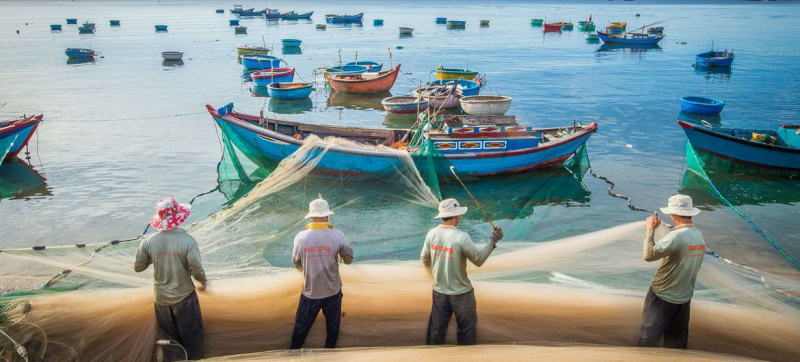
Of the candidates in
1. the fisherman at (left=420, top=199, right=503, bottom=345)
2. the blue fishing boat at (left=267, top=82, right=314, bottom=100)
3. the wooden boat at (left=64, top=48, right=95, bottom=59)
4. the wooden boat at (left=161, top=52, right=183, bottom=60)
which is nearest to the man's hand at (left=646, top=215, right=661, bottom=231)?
the fisherman at (left=420, top=199, right=503, bottom=345)

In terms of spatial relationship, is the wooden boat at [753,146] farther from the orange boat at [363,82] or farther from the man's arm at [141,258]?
the orange boat at [363,82]

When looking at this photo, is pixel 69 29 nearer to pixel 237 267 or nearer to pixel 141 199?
pixel 141 199

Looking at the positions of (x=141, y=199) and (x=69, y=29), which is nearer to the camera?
(x=141, y=199)

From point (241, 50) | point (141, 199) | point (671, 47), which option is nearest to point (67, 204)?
point (141, 199)

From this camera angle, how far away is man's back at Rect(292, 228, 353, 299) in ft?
13.9

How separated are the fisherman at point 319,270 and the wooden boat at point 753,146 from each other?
442 inches

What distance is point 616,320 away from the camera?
465 centimetres

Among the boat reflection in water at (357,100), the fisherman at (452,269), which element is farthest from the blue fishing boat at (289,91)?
the fisherman at (452,269)

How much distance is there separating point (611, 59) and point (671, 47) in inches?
426

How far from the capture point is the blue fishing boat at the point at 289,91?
24516 millimetres

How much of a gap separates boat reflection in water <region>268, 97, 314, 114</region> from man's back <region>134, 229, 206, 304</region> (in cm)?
1981

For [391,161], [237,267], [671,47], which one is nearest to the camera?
[237,267]

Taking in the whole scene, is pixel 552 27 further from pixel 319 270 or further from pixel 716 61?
pixel 319 270

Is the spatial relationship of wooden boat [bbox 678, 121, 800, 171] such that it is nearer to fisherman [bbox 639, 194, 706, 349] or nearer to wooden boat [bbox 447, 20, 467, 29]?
fisherman [bbox 639, 194, 706, 349]
